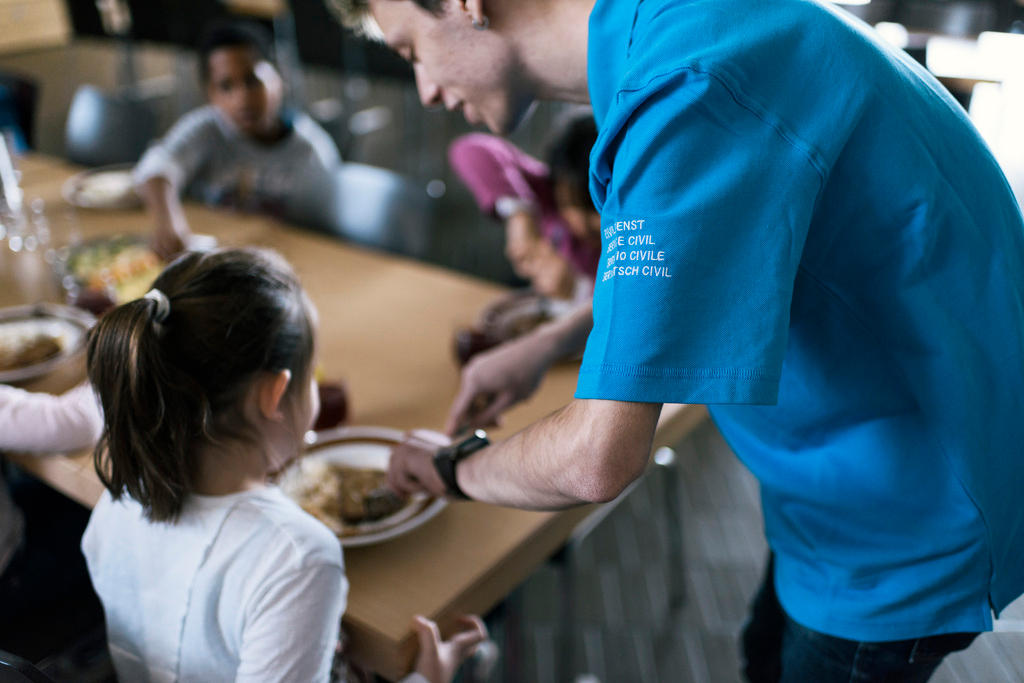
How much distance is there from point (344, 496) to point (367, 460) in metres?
0.11

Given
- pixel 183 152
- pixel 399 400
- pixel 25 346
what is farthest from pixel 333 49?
pixel 399 400

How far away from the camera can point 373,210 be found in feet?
7.67

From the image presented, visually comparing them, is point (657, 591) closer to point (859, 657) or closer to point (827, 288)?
point (859, 657)

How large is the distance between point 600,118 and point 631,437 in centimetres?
35

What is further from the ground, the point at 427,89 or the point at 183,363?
the point at 427,89

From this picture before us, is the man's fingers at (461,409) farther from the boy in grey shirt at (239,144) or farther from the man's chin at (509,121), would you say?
the boy in grey shirt at (239,144)

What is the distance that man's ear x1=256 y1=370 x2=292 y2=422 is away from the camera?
1.00 m

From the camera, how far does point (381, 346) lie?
1.66 metres

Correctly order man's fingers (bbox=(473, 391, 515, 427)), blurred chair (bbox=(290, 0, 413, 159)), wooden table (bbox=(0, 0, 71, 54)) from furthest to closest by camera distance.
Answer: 1. wooden table (bbox=(0, 0, 71, 54))
2. blurred chair (bbox=(290, 0, 413, 159))
3. man's fingers (bbox=(473, 391, 515, 427))

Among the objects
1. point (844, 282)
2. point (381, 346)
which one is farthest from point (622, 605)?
point (844, 282)

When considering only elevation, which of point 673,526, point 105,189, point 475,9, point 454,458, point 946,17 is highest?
point 475,9

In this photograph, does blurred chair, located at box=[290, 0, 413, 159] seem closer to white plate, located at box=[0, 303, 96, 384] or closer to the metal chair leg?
white plate, located at box=[0, 303, 96, 384]

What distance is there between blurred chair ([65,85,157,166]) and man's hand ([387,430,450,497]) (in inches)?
101

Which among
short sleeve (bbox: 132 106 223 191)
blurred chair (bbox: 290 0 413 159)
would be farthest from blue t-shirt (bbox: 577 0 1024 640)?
blurred chair (bbox: 290 0 413 159)
